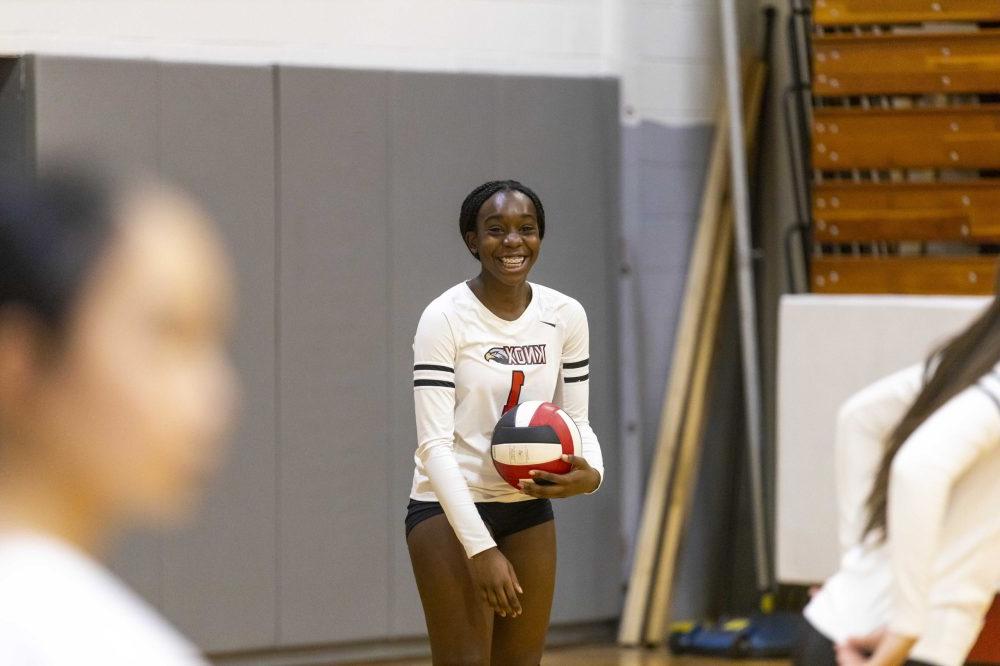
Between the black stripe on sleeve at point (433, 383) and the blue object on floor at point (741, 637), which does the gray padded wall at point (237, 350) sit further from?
the black stripe on sleeve at point (433, 383)

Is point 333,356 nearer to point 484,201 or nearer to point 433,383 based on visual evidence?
point 484,201

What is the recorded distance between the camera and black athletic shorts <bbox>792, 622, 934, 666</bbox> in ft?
8.93

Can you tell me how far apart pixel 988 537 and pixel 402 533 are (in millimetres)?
4197

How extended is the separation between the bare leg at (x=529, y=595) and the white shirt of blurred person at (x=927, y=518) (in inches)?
49.1

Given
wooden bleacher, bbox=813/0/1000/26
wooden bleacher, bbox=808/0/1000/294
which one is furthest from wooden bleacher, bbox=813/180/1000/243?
wooden bleacher, bbox=813/0/1000/26

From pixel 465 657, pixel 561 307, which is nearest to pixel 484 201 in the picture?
pixel 561 307

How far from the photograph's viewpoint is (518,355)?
155 inches

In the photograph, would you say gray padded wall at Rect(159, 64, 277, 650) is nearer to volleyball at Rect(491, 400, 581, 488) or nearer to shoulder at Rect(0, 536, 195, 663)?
volleyball at Rect(491, 400, 581, 488)

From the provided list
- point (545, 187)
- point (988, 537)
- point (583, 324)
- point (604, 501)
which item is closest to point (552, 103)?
point (545, 187)

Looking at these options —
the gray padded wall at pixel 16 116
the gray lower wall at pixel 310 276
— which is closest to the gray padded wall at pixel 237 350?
the gray lower wall at pixel 310 276

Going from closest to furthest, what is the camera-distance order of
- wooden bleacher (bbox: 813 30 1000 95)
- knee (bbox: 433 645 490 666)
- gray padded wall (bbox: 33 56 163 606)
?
knee (bbox: 433 645 490 666), gray padded wall (bbox: 33 56 163 606), wooden bleacher (bbox: 813 30 1000 95)

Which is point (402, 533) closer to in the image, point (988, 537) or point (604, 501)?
point (604, 501)

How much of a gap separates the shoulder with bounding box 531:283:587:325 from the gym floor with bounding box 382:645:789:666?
9.31ft

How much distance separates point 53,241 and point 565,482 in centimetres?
271
